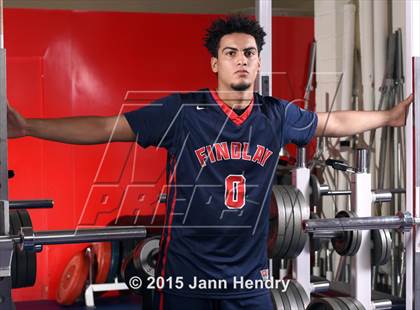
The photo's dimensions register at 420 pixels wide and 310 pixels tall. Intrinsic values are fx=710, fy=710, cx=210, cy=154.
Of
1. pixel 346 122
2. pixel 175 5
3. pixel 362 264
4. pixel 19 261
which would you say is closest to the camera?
pixel 346 122

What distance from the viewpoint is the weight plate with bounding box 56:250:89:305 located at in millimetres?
5641

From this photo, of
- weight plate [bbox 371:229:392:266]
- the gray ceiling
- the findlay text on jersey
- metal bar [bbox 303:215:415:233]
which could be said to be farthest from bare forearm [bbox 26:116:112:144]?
the gray ceiling

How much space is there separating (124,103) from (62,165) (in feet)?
2.52

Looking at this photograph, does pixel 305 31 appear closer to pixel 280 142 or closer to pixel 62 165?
pixel 62 165

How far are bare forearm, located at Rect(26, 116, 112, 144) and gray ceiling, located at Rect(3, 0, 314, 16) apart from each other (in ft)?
14.1

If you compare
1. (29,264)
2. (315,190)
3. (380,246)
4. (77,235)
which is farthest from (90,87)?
(77,235)

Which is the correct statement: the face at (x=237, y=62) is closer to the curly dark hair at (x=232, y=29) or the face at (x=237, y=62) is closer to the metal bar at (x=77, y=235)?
the curly dark hair at (x=232, y=29)

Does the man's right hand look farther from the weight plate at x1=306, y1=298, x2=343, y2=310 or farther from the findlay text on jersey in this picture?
the weight plate at x1=306, y1=298, x2=343, y2=310

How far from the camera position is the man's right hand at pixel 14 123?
2.51 m

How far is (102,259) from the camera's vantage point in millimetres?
5809

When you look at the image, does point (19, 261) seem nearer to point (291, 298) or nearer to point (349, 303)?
point (291, 298)

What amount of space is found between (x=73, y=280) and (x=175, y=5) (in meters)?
3.01

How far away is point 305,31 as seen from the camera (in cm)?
668

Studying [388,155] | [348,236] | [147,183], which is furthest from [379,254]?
[147,183]
